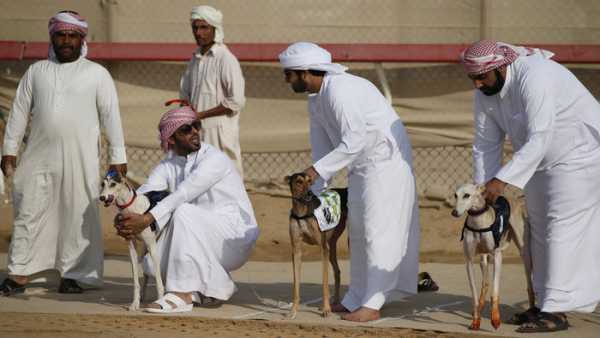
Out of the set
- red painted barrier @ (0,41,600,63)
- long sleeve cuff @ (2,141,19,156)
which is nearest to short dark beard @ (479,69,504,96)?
long sleeve cuff @ (2,141,19,156)

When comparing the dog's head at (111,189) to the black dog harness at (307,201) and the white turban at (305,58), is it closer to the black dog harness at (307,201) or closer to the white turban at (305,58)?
the black dog harness at (307,201)

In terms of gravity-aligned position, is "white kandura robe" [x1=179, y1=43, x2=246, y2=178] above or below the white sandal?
above

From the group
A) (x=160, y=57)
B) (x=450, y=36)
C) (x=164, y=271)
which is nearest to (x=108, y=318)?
(x=164, y=271)

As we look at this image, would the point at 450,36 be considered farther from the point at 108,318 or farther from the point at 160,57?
the point at 108,318

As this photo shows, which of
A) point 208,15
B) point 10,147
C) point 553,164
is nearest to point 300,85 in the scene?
point 553,164

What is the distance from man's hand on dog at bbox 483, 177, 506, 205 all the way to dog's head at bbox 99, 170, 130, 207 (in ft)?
7.87

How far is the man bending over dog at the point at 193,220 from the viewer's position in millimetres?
8352

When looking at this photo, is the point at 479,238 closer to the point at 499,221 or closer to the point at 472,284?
the point at 499,221

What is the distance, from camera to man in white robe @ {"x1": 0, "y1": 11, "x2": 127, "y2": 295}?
9.29 m

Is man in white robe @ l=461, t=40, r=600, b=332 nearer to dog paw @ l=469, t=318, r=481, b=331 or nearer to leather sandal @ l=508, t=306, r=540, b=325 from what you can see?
leather sandal @ l=508, t=306, r=540, b=325

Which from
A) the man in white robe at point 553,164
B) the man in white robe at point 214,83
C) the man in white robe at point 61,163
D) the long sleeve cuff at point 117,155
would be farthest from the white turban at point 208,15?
the man in white robe at point 553,164

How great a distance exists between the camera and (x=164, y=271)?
855 centimetres

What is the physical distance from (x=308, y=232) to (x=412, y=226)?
2.45 feet

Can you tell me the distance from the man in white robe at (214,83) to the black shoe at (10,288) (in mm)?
2235
